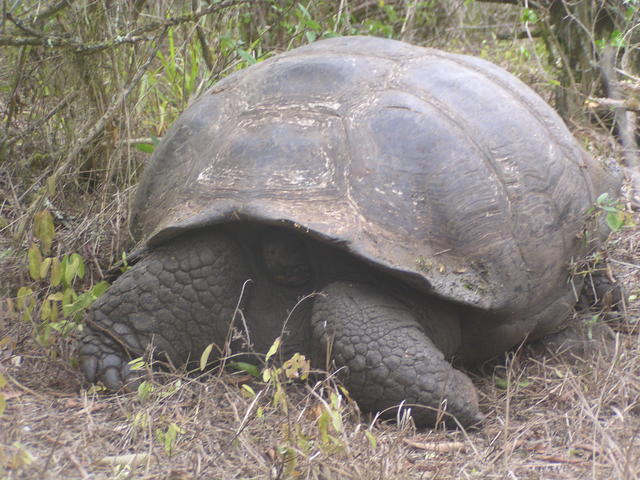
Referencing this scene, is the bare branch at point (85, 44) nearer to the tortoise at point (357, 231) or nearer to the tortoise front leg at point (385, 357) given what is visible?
the tortoise at point (357, 231)

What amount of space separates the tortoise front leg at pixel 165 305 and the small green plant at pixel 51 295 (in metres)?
0.13

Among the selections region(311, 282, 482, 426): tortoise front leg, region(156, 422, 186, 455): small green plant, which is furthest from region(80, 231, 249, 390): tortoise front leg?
region(156, 422, 186, 455): small green plant

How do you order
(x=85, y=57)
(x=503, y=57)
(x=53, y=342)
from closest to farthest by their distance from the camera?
1. (x=53, y=342)
2. (x=85, y=57)
3. (x=503, y=57)

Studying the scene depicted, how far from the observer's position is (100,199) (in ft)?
12.9

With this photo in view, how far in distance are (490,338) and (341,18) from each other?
3.15m

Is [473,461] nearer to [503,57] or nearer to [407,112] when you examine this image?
[407,112]

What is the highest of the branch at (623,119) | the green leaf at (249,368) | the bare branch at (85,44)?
the bare branch at (85,44)

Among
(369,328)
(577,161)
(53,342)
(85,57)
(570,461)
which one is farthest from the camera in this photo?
(85,57)

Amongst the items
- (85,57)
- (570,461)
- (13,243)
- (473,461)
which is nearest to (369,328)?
(473,461)

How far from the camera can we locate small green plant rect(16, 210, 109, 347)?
9.37 ft

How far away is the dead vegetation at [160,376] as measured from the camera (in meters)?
2.20

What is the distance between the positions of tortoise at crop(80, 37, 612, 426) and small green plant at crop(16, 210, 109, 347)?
0.51 ft

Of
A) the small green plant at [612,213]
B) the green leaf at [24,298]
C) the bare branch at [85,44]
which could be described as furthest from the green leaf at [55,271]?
the small green plant at [612,213]

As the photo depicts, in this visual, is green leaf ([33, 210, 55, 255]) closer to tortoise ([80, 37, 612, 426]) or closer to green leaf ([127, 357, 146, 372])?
tortoise ([80, 37, 612, 426])
